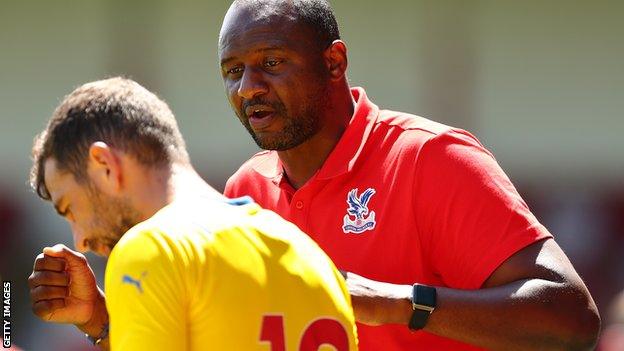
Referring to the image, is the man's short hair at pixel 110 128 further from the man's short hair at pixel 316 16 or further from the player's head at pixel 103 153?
the man's short hair at pixel 316 16

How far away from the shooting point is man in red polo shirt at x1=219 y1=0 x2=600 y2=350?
292 cm

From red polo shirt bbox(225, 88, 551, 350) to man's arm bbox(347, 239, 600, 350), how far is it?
0.06 meters

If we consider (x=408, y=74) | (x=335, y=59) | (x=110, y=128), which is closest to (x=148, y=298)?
(x=110, y=128)

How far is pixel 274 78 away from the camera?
3305 mm

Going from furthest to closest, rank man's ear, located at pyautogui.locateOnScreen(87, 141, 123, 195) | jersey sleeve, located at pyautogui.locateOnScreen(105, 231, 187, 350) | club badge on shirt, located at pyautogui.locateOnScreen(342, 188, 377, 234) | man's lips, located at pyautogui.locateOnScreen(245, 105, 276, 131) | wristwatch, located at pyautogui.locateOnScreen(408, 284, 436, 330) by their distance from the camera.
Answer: man's lips, located at pyautogui.locateOnScreen(245, 105, 276, 131)
club badge on shirt, located at pyautogui.locateOnScreen(342, 188, 377, 234)
wristwatch, located at pyautogui.locateOnScreen(408, 284, 436, 330)
man's ear, located at pyautogui.locateOnScreen(87, 141, 123, 195)
jersey sleeve, located at pyautogui.locateOnScreen(105, 231, 187, 350)

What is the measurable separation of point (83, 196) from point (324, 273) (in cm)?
52

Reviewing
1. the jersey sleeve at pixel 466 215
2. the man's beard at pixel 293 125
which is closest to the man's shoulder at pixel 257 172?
the man's beard at pixel 293 125

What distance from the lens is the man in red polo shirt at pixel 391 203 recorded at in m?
2.92

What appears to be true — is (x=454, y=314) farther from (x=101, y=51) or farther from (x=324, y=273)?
(x=101, y=51)

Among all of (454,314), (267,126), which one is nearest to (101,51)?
(267,126)

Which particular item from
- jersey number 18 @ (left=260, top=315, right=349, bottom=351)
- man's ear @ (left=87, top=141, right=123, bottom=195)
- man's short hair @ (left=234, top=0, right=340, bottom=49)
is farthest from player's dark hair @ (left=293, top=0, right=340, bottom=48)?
jersey number 18 @ (left=260, top=315, right=349, bottom=351)

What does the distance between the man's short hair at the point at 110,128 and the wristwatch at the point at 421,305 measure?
63 centimetres

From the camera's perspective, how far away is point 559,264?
296 cm

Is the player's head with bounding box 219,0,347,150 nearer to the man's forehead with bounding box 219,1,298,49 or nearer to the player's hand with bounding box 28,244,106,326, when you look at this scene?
the man's forehead with bounding box 219,1,298,49
